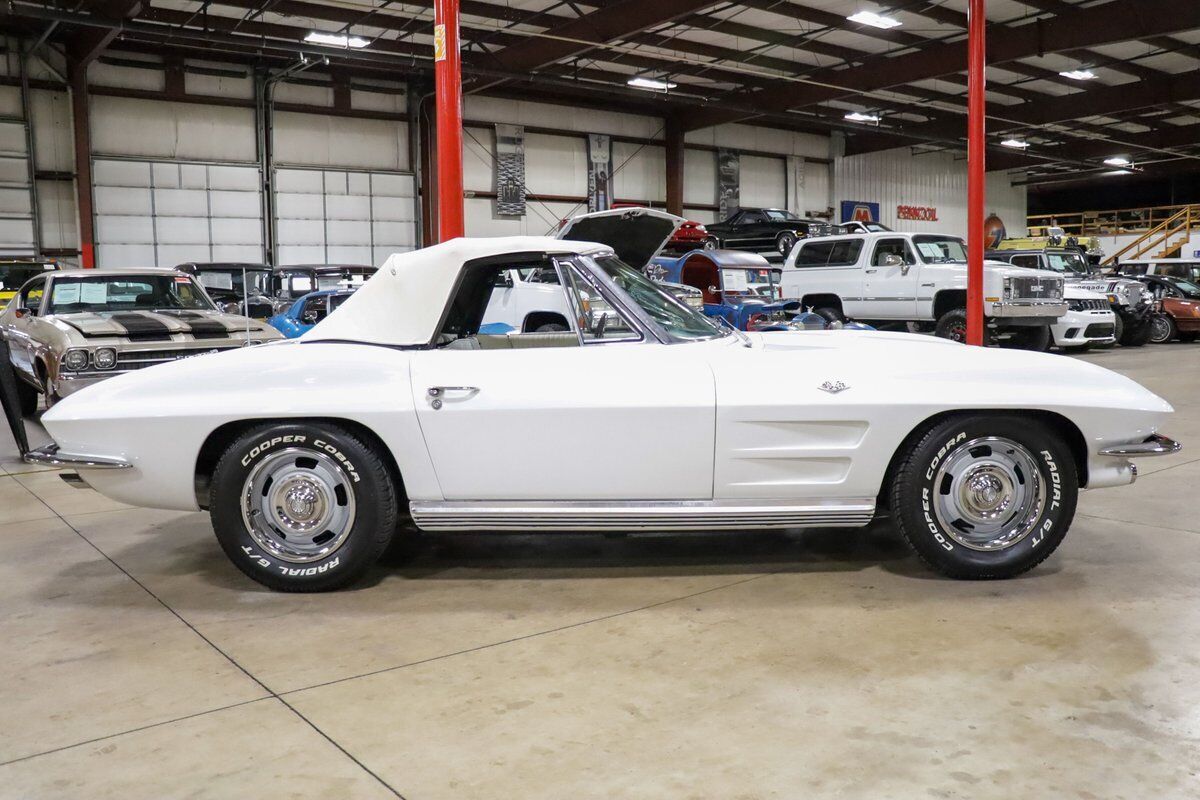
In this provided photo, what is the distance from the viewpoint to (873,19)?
1923cm

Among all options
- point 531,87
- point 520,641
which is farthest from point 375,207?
point 520,641

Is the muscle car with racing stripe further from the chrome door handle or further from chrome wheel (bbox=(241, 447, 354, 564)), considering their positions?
the chrome door handle

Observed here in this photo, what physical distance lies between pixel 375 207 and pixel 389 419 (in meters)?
21.0

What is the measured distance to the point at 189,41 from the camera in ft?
61.6

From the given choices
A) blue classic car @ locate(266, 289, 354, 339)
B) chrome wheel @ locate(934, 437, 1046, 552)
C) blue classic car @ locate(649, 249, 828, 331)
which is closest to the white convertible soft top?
chrome wheel @ locate(934, 437, 1046, 552)

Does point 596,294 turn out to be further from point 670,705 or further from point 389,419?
point 670,705

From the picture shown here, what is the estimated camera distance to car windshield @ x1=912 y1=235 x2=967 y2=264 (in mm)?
14625

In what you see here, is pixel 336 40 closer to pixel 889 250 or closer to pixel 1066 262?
pixel 889 250

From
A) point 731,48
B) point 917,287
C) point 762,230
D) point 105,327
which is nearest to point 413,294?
point 105,327

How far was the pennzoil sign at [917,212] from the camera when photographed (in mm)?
34188

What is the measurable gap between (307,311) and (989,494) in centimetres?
1207

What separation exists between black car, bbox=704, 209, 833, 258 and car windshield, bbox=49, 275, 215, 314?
15373mm

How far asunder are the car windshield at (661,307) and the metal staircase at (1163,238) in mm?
28957

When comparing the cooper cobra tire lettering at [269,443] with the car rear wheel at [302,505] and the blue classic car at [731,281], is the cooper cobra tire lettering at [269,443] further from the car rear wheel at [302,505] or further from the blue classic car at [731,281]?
the blue classic car at [731,281]
